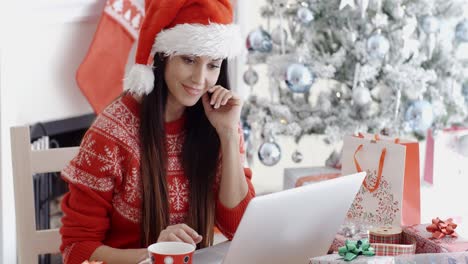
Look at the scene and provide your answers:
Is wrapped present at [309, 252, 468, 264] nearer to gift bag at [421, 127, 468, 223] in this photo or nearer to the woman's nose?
the woman's nose

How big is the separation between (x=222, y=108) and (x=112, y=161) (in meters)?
0.29

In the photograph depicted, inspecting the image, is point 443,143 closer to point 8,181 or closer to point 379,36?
point 379,36

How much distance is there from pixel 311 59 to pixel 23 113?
110cm

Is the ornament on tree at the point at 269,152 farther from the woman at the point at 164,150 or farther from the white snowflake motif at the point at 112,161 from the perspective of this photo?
the white snowflake motif at the point at 112,161

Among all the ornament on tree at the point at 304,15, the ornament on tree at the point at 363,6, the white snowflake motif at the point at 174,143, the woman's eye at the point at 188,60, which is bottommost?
the white snowflake motif at the point at 174,143

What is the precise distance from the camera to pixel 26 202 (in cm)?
176

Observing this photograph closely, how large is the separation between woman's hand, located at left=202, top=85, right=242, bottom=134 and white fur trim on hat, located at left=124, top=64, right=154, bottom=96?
0.14 metres

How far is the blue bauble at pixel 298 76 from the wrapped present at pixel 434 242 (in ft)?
4.65

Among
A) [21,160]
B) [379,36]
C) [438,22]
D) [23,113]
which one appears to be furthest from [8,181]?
[438,22]

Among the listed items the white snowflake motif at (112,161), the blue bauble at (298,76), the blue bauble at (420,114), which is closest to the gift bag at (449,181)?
the blue bauble at (420,114)

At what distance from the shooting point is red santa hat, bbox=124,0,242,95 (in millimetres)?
1642

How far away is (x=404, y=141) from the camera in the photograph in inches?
68.7

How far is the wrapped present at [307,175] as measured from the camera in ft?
8.88

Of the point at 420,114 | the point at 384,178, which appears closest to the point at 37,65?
the point at 420,114
